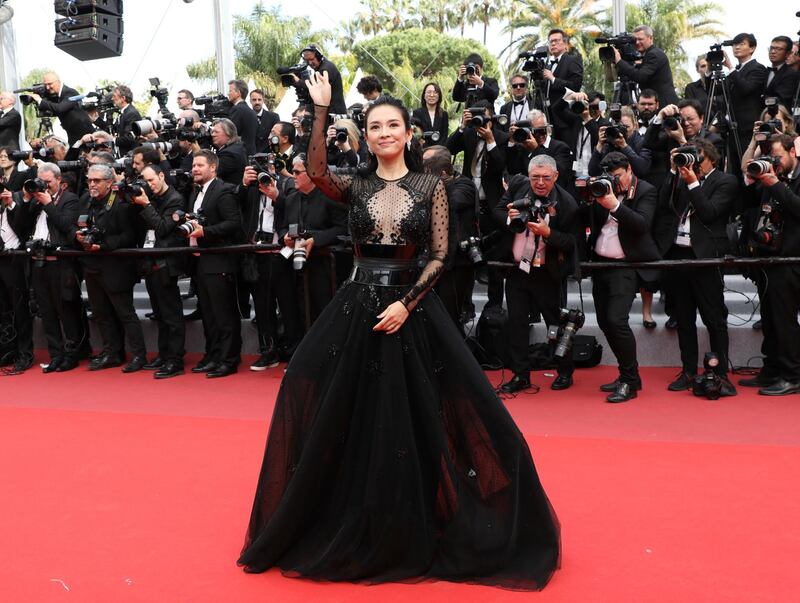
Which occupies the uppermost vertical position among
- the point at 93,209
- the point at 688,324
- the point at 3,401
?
the point at 93,209

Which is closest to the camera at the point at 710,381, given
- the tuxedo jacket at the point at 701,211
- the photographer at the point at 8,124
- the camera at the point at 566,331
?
the tuxedo jacket at the point at 701,211

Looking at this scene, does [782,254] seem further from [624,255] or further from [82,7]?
[82,7]

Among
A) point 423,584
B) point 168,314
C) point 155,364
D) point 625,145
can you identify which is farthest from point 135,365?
point 423,584

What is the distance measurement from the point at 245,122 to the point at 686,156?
197 inches

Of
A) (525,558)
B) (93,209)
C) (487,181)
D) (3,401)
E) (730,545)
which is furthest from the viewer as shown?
(93,209)

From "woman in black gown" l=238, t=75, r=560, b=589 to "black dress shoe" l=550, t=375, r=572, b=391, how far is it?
3.14 m

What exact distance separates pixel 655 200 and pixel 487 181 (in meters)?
1.61

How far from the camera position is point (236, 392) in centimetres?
687

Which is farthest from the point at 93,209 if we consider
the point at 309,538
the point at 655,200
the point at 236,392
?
the point at 309,538

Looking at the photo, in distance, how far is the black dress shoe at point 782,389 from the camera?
611 cm

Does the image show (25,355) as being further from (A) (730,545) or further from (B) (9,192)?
(A) (730,545)

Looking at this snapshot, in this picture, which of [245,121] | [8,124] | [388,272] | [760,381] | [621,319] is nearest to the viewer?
[388,272]

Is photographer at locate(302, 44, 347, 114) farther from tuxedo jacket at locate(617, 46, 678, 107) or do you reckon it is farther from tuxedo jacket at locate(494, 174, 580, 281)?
tuxedo jacket at locate(617, 46, 678, 107)

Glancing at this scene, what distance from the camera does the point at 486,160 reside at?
24.4ft
